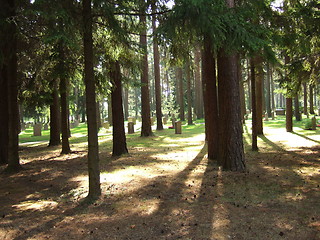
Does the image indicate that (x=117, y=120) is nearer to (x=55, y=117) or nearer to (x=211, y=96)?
(x=211, y=96)

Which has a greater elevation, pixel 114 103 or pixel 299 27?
pixel 299 27

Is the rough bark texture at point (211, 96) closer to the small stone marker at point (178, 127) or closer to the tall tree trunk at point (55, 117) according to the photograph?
the tall tree trunk at point (55, 117)

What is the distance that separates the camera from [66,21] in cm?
632

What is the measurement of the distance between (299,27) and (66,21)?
8.20 m

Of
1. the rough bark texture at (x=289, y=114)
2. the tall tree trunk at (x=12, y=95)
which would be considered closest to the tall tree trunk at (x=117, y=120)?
the tall tree trunk at (x=12, y=95)

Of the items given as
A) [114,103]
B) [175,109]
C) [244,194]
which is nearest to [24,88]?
[114,103]

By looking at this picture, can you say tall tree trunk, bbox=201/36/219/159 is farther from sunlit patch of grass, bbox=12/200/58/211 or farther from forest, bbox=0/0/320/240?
sunlit patch of grass, bbox=12/200/58/211

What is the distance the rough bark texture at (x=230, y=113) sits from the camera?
8.30 meters

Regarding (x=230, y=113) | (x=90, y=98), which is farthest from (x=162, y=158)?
(x=90, y=98)

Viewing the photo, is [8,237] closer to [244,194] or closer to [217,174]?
[244,194]

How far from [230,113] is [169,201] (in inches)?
132

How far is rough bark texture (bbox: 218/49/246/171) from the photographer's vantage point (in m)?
8.30

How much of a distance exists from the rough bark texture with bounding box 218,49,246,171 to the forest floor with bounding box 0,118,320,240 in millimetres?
492

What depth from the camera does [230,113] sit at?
8320mm
